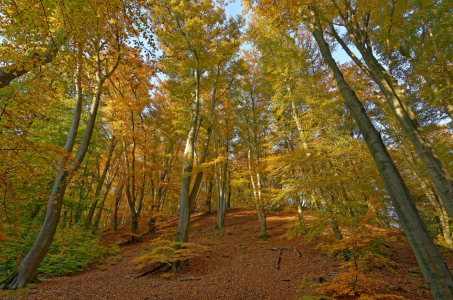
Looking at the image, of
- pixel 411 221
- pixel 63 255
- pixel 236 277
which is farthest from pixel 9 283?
pixel 411 221

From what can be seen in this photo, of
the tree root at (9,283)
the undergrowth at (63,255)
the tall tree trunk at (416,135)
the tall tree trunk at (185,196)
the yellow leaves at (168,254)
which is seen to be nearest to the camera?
the tall tree trunk at (416,135)

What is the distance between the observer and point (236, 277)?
5.52 meters

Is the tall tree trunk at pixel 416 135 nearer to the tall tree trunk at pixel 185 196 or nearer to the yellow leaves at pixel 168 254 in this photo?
the tall tree trunk at pixel 185 196

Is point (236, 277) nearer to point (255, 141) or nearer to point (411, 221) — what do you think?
point (411, 221)

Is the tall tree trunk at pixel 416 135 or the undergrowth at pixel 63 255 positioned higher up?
the tall tree trunk at pixel 416 135

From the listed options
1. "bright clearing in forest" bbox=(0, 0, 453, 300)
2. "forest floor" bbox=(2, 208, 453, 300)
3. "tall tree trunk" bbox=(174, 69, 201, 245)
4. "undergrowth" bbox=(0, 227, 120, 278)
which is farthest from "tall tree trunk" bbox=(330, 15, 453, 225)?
"undergrowth" bbox=(0, 227, 120, 278)

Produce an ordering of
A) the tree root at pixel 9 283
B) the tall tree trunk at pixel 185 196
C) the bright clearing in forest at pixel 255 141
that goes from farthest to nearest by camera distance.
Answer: the tall tree trunk at pixel 185 196 → the tree root at pixel 9 283 → the bright clearing in forest at pixel 255 141

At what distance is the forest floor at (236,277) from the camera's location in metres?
4.18

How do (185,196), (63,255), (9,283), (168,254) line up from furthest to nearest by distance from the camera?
1. (63,255)
2. (185,196)
3. (168,254)
4. (9,283)

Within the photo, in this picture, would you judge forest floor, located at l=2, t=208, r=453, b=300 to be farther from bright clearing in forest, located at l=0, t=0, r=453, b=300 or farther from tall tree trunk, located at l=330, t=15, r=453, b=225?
tall tree trunk, located at l=330, t=15, r=453, b=225

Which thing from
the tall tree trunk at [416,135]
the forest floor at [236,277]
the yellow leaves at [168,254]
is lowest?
the forest floor at [236,277]

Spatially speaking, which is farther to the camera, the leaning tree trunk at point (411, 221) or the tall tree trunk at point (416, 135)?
the tall tree trunk at point (416, 135)

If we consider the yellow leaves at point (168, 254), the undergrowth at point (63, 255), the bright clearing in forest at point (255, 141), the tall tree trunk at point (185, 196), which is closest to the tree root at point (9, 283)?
the bright clearing in forest at point (255, 141)

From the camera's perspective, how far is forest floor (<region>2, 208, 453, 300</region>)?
418cm
